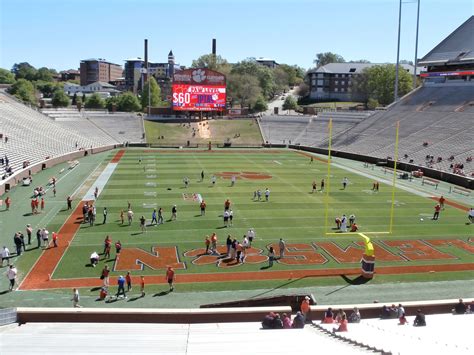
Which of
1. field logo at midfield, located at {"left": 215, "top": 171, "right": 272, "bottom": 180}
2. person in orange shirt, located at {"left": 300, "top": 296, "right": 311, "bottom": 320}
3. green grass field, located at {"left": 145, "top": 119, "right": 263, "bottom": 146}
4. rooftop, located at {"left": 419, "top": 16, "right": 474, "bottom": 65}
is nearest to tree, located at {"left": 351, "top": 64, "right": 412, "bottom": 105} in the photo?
rooftop, located at {"left": 419, "top": 16, "right": 474, "bottom": 65}

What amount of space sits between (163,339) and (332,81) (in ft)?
440

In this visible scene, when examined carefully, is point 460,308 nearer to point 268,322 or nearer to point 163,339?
point 268,322

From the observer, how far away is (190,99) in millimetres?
81688

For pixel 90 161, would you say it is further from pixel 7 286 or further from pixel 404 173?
pixel 7 286

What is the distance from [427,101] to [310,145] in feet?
59.3

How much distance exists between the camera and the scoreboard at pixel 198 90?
79938 millimetres

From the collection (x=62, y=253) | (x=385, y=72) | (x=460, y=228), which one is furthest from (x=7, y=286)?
(x=385, y=72)

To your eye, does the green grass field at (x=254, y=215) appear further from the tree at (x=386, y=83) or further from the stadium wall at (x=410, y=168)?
the tree at (x=386, y=83)

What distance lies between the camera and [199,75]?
3152 inches

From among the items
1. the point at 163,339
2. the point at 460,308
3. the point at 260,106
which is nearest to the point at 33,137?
the point at 163,339

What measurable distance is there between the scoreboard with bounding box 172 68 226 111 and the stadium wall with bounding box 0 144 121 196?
19.0 m

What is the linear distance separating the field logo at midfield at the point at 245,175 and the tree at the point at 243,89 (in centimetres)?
6622

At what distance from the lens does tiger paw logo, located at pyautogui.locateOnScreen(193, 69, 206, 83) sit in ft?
262

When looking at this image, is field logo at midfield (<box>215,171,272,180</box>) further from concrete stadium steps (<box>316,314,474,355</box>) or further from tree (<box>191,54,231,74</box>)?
tree (<box>191,54,231,74</box>)
